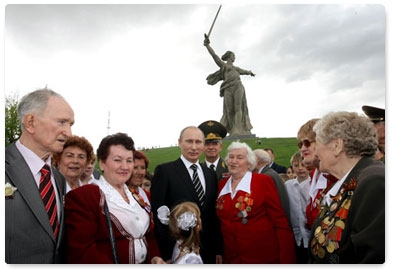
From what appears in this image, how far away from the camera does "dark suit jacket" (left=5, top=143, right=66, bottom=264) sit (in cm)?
216

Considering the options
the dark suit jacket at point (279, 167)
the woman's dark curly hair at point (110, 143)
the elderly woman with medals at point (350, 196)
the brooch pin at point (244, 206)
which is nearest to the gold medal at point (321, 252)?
the elderly woman with medals at point (350, 196)

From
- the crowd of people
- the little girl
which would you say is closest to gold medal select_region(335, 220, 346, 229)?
the crowd of people

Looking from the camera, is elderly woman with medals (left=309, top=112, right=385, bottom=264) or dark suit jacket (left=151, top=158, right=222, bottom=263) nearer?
elderly woman with medals (left=309, top=112, right=385, bottom=264)

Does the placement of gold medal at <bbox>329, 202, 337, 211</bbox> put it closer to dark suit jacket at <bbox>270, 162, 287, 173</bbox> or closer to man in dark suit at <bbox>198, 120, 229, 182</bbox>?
man in dark suit at <bbox>198, 120, 229, 182</bbox>

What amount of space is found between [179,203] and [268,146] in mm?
2385

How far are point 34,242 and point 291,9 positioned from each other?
2.69m

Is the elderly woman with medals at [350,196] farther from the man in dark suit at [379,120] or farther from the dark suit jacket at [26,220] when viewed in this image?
the dark suit jacket at [26,220]

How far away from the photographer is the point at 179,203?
9.80 ft

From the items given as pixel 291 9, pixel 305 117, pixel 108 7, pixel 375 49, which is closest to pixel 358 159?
pixel 305 117

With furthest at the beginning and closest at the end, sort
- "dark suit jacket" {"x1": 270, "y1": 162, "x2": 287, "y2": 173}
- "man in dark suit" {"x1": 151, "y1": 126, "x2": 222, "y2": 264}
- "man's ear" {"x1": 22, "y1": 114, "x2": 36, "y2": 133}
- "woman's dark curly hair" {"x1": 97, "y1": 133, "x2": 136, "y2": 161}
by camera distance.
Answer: "dark suit jacket" {"x1": 270, "y1": 162, "x2": 287, "y2": 173} → "man in dark suit" {"x1": 151, "y1": 126, "x2": 222, "y2": 264} → "woman's dark curly hair" {"x1": 97, "y1": 133, "x2": 136, "y2": 161} → "man's ear" {"x1": 22, "y1": 114, "x2": 36, "y2": 133}

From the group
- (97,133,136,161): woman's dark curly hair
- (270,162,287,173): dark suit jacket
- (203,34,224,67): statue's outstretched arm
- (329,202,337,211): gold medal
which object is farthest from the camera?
(270,162,287,173): dark suit jacket

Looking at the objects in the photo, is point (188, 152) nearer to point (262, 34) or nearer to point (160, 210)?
point (160, 210)

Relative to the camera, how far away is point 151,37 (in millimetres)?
3350

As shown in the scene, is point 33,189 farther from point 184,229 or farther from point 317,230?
point 317,230
